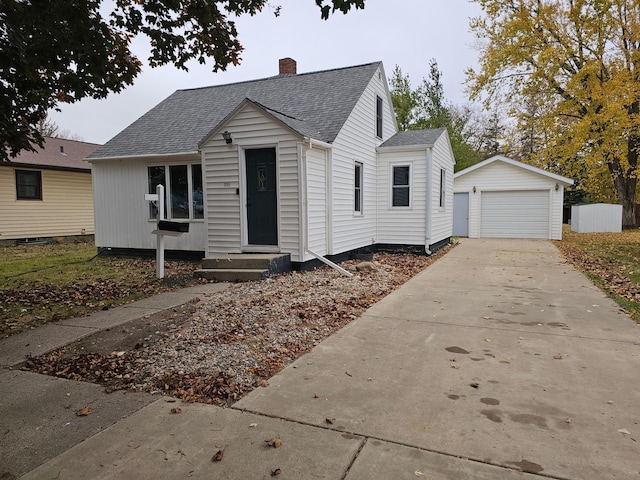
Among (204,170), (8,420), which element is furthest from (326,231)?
(8,420)

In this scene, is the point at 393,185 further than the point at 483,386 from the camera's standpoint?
Yes

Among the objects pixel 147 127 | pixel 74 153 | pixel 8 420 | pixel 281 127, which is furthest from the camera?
pixel 74 153

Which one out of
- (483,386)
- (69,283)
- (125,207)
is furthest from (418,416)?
Result: (125,207)

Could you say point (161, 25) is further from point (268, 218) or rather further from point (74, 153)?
point (74, 153)

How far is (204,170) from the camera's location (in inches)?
370

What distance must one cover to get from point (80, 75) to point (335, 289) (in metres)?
5.17

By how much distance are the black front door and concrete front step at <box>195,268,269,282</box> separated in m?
1.12

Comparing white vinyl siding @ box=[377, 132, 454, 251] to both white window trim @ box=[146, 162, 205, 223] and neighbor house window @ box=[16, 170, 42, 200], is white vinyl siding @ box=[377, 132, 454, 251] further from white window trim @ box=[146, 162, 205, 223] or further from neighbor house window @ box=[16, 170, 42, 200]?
neighbor house window @ box=[16, 170, 42, 200]

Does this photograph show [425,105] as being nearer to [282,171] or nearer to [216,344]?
[282,171]

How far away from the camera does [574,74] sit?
62.8 ft

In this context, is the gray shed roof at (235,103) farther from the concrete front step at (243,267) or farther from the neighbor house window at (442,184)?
the neighbor house window at (442,184)

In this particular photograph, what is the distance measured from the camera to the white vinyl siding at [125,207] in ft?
39.1

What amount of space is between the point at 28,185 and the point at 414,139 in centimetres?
1510

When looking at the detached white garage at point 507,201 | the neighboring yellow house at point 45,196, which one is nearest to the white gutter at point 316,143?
the detached white garage at point 507,201
